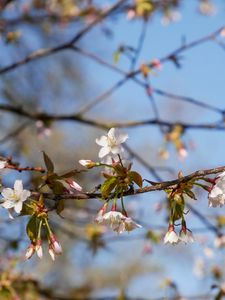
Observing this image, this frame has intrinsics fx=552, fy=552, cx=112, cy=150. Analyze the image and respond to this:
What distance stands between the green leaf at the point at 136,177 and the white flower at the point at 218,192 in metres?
0.15

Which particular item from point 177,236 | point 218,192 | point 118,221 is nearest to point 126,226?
point 118,221

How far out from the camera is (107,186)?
1.20 meters

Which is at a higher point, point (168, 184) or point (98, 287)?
point (98, 287)

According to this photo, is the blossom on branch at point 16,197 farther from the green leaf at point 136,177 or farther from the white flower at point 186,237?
the white flower at point 186,237

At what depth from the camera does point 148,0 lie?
299 centimetres

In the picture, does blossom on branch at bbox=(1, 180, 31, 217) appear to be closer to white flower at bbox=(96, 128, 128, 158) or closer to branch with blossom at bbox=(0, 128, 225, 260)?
branch with blossom at bbox=(0, 128, 225, 260)

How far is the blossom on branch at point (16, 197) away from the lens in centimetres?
122

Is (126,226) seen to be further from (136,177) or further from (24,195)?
(24,195)

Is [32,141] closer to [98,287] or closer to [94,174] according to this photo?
[98,287]

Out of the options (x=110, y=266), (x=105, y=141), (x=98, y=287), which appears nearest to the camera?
(x=105, y=141)

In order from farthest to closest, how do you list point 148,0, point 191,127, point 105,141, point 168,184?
1. point 148,0
2. point 191,127
3. point 105,141
4. point 168,184

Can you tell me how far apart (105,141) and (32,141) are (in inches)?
295

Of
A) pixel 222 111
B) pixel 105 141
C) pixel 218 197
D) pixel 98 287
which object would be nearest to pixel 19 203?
pixel 105 141

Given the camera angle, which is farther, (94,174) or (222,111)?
(94,174)
